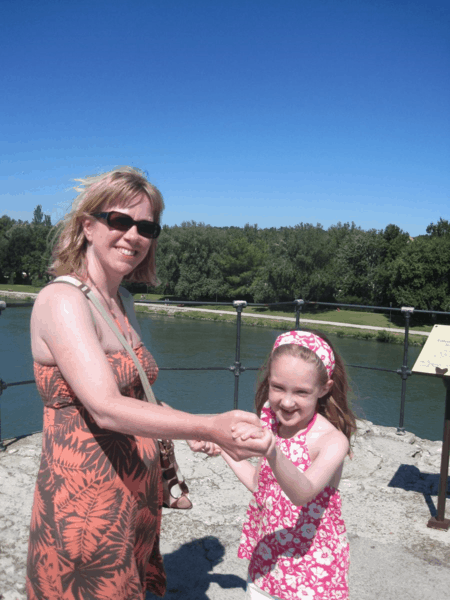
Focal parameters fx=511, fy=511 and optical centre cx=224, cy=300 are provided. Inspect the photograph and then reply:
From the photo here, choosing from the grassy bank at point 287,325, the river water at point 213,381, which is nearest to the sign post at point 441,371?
the river water at point 213,381

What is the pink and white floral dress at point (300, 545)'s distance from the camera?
4.89 ft

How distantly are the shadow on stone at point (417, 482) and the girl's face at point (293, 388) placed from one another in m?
2.23

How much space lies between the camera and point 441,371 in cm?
297

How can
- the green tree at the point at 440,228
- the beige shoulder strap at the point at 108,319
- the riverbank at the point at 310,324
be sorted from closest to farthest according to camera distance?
the beige shoulder strap at the point at 108,319, the riverbank at the point at 310,324, the green tree at the point at 440,228

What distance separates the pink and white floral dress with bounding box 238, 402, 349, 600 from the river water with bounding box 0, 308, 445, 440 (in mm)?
8609

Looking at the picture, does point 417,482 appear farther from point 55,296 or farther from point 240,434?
point 55,296

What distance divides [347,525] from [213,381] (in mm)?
→ 16503

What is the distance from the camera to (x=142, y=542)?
1471 millimetres

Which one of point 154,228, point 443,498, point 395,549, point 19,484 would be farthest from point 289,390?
point 19,484

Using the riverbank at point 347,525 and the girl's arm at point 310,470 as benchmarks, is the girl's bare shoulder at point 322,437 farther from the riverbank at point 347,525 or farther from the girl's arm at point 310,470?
the riverbank at point 347,525

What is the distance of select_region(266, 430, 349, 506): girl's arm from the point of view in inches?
48.9

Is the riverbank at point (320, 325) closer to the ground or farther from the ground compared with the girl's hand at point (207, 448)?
closer to the ground

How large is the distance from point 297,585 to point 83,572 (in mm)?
612

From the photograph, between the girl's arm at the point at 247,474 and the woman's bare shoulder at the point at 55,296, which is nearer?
the woman's bare shoulder at the point at 55,296
